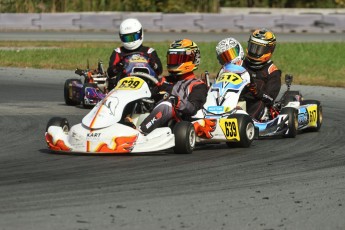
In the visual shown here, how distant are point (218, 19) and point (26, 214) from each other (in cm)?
2362

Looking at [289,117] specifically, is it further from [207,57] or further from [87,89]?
[207,57]

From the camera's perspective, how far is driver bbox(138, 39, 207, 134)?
31.7 ft

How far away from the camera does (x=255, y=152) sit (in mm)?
9500

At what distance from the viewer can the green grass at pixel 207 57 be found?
742 inches

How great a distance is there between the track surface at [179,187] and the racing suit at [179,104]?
11.7 inches

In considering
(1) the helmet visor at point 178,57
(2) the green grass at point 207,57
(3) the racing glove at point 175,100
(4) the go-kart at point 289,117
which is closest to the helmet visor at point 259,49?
(4) the go-kart at point 289,117

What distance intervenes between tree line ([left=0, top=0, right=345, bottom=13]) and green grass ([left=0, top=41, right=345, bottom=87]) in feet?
22.1

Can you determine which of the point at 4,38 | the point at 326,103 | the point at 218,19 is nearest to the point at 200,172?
the point at 326,103

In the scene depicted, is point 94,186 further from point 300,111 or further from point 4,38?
point 4,38

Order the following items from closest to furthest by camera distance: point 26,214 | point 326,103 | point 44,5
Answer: point 26,214
point 326,103
point 44,5

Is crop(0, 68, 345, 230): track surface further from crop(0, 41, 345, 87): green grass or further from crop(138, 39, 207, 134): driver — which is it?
crop(0, 41, 345, 87): green grass

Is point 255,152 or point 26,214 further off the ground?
point 26,214

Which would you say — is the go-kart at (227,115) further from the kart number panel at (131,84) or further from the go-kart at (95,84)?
the go-kart at (95,84)

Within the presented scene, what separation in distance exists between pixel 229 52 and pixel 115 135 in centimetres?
246
